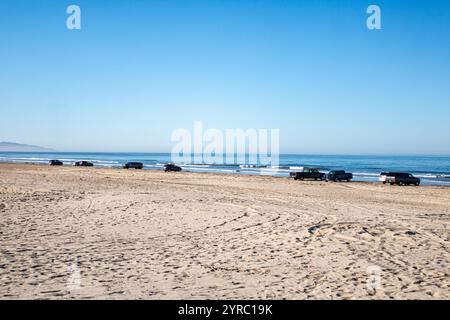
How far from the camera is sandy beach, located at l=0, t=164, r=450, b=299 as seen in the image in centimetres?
641

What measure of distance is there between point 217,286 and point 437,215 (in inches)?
478

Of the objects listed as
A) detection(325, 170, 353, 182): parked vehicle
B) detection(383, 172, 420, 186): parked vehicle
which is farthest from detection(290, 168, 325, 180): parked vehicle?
detection(383, 172, 420, 186): parked vehicle

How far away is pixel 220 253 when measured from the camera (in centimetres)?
888

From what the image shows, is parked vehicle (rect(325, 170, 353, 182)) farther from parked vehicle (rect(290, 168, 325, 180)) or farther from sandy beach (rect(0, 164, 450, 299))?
sandy beach (rect(0, 164, 450, 299))

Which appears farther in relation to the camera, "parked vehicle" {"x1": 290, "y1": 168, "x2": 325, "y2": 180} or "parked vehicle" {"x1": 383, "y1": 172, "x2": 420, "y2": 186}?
"parked vehicle" {"x1": 290, "y1": 168, "x2": 325, "y2": 180}

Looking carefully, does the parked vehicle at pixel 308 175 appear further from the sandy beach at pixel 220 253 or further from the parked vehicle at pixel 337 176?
the sandy beach at pixel 220 253

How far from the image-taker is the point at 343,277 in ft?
23.3

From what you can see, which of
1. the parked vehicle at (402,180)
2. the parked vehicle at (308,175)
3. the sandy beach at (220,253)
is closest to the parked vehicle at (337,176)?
the parked vehicle at (308,175)

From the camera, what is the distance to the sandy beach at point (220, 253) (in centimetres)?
641

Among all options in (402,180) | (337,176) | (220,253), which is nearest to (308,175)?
(337,176)

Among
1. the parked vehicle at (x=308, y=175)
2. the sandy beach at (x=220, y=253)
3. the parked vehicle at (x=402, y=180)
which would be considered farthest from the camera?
the parked vehicle at (x=308, y=175)

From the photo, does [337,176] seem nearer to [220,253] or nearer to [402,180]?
[402,180]
